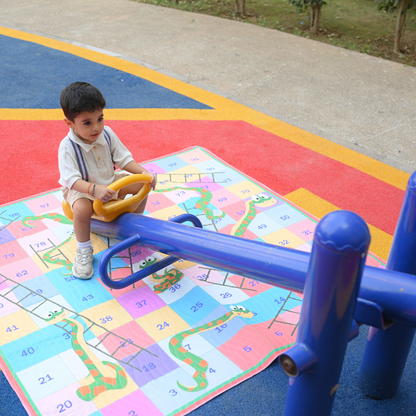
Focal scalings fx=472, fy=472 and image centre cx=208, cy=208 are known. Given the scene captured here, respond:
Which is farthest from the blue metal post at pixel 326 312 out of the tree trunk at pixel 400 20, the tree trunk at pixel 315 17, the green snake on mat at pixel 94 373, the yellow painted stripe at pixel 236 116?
the tree trunk at pixel 315 17

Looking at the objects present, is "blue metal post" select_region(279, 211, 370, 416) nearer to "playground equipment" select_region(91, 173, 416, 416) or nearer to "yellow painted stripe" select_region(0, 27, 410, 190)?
"playground equipment" select_region(91, 173, 416, 416)

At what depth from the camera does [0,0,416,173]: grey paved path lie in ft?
11.9

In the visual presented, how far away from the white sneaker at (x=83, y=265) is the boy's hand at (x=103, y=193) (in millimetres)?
269

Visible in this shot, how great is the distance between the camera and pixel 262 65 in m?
4.71

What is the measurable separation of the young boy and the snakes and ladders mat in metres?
0.18

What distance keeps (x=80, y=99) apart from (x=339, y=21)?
5692 mm

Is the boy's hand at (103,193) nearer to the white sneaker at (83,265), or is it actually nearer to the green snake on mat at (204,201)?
the white sneaker at (83,265)

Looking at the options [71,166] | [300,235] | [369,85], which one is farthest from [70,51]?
[300,235]

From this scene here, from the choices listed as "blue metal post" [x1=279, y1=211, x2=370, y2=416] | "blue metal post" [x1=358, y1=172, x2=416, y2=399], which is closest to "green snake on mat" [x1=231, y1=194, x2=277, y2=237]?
"blue metal post" [x1=358, y1=172, x2=416, y2=399]

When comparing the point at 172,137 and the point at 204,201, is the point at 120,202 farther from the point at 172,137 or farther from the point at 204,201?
the point at 172,137

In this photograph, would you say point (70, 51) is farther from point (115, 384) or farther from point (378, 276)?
point (378, 276)

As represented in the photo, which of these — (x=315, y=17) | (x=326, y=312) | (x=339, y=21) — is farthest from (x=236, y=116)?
(x=339, y=21)

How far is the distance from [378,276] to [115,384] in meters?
0.96

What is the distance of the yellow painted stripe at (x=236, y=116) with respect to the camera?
3.06 metres
